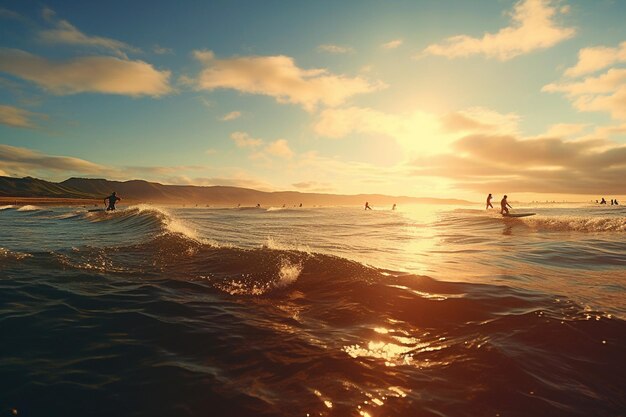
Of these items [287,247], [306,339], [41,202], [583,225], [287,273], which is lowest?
[41,202]

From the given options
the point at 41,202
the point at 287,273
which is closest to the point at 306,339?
the point at 287,273

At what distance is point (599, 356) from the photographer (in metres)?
5.08

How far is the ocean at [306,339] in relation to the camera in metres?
3.97

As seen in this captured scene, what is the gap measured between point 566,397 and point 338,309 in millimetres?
3914

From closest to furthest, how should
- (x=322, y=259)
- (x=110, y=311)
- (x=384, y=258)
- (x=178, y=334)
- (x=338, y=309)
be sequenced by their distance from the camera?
(x=178, y=334), (x=110, y=311), (x=338, y=309), (x=322, y=259), (x=384, y=258)

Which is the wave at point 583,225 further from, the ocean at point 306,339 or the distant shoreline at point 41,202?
the distant shoreline at point 41,202

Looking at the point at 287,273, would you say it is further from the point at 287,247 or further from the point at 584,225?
the point at 584,225

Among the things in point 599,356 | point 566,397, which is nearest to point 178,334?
point 566,397

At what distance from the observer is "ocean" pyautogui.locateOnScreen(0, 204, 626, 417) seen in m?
3.97

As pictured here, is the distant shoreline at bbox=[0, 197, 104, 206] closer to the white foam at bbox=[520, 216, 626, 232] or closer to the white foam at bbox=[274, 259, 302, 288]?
the white foam at bbox=[274, 259, 302, 288]

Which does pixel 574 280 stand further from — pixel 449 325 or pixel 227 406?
pixel 227 406

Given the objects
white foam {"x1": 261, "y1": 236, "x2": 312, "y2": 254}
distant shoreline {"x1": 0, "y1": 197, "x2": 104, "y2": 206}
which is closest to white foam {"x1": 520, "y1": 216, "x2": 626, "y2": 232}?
white foam {"x1": 261, "y1": 236, "x2": 312, "y2": 254}

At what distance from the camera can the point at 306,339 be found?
5.64 metres

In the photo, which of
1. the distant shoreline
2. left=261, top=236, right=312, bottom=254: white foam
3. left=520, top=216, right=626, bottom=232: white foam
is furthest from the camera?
the distant shoreline
